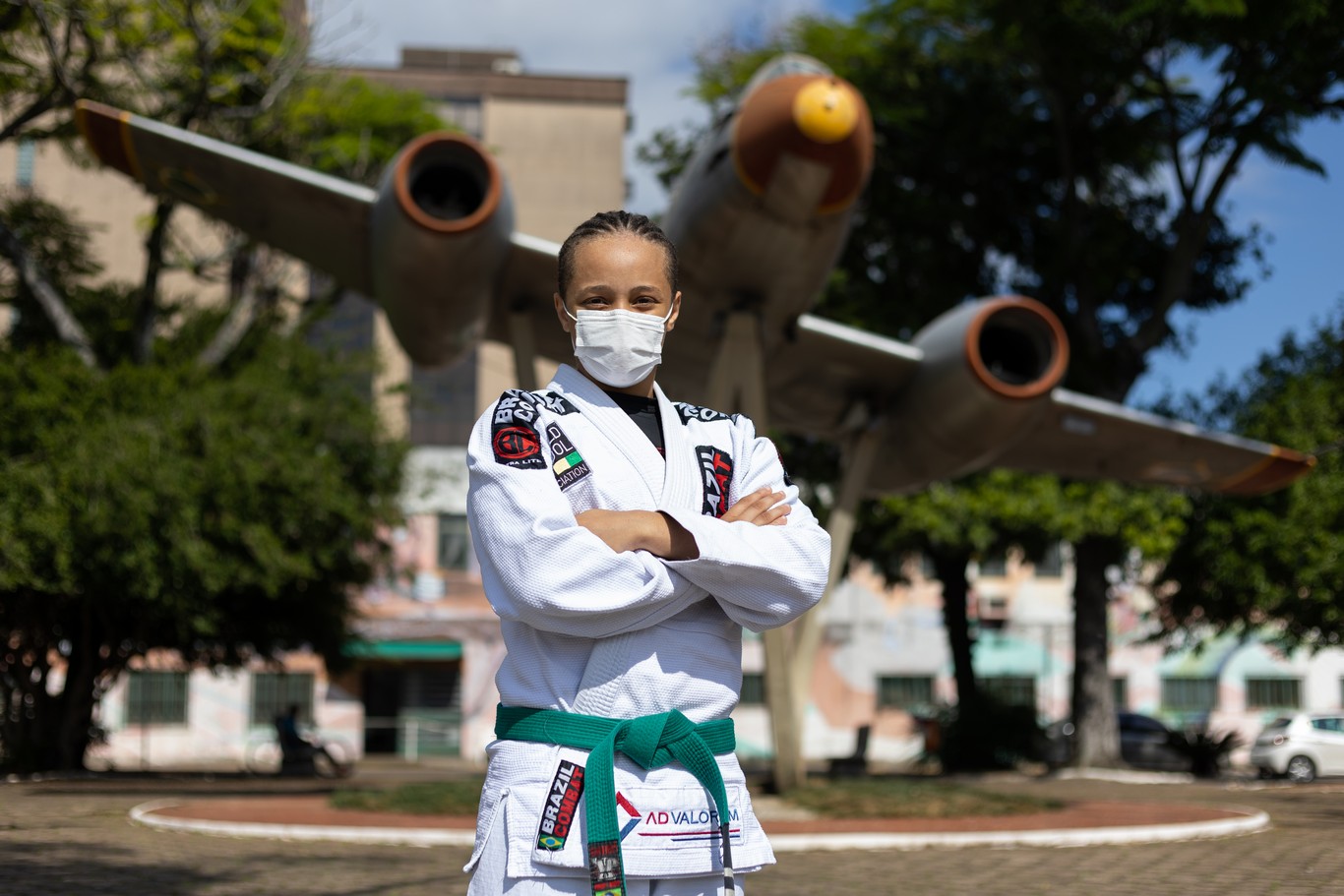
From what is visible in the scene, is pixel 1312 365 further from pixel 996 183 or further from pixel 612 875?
pixel 612 875

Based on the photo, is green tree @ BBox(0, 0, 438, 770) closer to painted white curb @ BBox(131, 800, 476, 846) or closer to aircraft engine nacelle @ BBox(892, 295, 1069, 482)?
painted white curb @ BBox(131, 800, 476, 846)

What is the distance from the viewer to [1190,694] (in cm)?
3897

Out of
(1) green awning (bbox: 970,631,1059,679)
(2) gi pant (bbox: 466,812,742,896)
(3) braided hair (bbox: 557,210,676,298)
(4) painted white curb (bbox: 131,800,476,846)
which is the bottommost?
(4) painted white curb (bbox: 131,800,476,846)

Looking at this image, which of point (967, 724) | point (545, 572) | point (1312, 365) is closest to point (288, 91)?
point (967, 724)

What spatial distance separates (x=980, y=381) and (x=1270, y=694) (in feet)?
101

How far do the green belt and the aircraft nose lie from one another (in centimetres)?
835

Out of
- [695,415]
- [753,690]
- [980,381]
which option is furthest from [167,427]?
[753,690]

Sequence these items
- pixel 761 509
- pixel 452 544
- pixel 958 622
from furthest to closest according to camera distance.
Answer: pixel 452 544, pixel 958 622, pixel 761 509

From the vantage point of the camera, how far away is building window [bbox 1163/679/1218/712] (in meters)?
38.8

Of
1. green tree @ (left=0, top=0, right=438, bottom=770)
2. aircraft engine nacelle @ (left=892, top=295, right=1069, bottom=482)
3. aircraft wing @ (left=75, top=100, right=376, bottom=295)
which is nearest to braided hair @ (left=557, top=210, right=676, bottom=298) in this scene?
aircraft wing @ (left=75, top=100, right=376, bottom=295)

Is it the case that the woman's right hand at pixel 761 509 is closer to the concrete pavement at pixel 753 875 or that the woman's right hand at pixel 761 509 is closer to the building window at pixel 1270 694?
the concrete pavement at pixel 753 875

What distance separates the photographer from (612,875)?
209 centimetres

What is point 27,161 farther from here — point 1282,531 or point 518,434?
point 518,434

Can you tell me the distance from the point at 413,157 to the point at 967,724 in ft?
58.2
